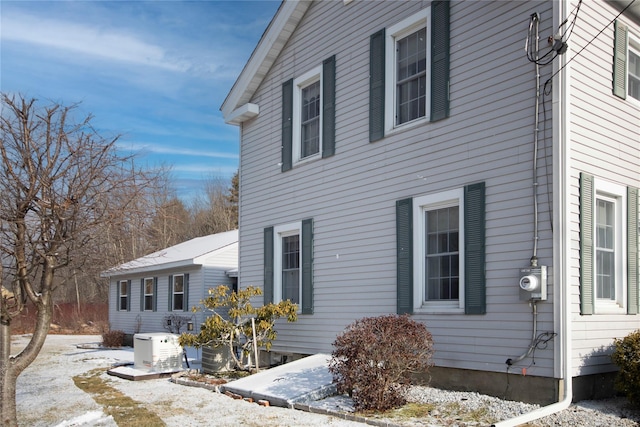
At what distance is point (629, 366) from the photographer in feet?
26.4

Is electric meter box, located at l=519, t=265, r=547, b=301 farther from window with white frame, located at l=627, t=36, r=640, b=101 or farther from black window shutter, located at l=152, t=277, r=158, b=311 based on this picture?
black window shutter, located at l=152, t=277, r=158, b=311

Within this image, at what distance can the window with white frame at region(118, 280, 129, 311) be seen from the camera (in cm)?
2720

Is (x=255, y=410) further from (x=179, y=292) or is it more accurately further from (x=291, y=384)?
(x=179, y=292)

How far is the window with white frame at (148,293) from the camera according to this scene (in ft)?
81.9

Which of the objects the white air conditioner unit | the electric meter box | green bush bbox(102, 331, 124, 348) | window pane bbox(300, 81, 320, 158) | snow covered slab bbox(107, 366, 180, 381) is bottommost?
green bush bbox(102, 331, 124, 348)

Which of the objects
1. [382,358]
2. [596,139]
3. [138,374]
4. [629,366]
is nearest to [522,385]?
[629,366]

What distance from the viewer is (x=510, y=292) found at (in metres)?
8.75

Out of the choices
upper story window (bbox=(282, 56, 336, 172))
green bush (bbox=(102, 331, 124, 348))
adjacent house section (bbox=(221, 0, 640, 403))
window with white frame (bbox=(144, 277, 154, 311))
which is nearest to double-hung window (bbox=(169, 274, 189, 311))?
window with white frame (bbox=(144, 277, 154, 311))

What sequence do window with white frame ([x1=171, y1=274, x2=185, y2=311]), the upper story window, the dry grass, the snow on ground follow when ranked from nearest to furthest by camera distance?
the snow on ground → the dry grass → the upper story window → window with white frame ([x1=171, y1=274, x2=185, y2=311])

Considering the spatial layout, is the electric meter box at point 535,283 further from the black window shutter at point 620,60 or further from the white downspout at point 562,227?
the black window shutter at point 620,60

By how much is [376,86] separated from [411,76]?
79cm

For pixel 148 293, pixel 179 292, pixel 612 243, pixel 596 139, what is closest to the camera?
pixel 596 139

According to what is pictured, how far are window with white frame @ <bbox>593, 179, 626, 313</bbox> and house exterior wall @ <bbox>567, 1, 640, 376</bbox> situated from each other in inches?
7.0

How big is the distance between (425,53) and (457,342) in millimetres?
4662
